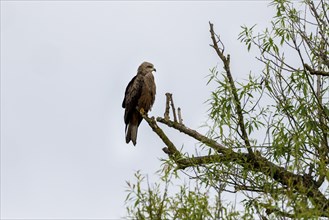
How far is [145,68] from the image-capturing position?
16.7 metres

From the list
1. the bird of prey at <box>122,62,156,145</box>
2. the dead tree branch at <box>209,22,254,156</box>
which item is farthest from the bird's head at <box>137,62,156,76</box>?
the dead tree branch at <box>209,22,254,156</box>

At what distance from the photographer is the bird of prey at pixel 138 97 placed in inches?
634

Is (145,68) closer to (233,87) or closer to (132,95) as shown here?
(132,95)

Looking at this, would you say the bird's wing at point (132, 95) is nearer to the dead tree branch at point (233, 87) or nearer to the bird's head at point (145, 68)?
the bird's head at point (145, 68)

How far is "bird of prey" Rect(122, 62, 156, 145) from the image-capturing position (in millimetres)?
16094

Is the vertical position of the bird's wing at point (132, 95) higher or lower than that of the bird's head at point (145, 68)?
lower

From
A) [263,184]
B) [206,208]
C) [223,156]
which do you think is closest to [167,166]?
[223,156]

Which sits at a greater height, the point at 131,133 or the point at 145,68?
the point at 145,68

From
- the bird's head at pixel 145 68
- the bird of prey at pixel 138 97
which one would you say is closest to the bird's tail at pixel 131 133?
the bird of prey at pixel 138 97

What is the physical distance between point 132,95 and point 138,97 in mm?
145

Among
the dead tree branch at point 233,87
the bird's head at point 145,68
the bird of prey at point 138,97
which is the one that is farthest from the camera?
the bird's head at point 145,68

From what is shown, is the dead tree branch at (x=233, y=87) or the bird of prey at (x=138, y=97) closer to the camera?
the dead tree branch at (x=233, y=87)

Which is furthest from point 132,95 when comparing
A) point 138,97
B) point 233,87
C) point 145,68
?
point 233,87

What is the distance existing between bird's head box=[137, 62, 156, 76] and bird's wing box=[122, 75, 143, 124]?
148 mm
